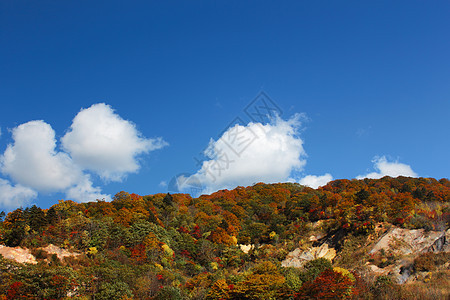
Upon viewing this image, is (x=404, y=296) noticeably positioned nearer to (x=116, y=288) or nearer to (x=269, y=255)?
(x=116, y=288)

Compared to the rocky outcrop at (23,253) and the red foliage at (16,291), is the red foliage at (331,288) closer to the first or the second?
the red foliage at (16,291)

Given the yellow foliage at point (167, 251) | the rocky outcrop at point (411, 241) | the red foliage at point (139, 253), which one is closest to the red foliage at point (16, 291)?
the red foliage at point (139, 253)

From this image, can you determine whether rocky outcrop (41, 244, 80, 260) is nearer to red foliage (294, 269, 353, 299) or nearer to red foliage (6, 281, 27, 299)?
red foliage (6, 281, 27, 299)

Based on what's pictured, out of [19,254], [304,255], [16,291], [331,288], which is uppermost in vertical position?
[19,254]

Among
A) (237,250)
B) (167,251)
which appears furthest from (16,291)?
(237,250)

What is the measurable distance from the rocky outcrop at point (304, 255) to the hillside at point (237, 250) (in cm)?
14

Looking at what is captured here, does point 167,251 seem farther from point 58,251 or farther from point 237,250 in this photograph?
point 58,251

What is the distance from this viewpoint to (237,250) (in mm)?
44406

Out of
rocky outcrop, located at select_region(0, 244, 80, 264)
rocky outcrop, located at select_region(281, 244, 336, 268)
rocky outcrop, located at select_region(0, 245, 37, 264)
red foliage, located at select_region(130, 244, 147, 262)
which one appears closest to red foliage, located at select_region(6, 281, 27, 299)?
rocky outcrop, located at select_region(0, 244, 80, 264)

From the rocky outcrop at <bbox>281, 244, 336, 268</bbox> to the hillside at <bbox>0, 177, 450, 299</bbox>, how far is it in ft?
0.46

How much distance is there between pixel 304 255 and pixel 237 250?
9769mm

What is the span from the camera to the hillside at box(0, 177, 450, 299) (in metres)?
23.2

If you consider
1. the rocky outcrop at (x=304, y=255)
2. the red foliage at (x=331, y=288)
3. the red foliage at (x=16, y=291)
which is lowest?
the red foliage at (x=331, y=288)

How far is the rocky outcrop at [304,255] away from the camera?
1490 inches
